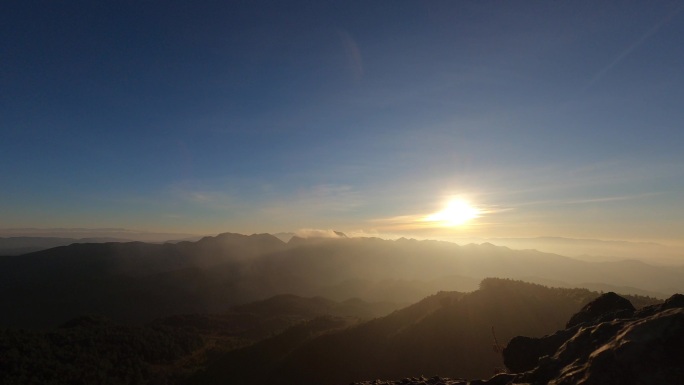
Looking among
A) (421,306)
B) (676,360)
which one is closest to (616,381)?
(676,360)

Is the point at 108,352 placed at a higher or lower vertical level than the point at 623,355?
lower

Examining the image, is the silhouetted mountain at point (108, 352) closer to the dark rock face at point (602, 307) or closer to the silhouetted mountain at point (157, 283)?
the dark rock face at point (602, 307)

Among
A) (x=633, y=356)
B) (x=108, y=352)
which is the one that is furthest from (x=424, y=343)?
(x=108, y=352)

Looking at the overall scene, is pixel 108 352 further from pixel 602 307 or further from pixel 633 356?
pixel 633 356

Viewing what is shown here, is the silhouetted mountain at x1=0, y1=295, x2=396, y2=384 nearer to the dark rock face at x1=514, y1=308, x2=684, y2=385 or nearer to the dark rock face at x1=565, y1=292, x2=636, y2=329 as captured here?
the dark rock face at x1=565, y1=292, x2=636, y2=329

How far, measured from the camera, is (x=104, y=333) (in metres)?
36.8

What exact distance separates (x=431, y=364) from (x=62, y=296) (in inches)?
4990

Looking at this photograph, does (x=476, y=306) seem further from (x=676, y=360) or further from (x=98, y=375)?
(x=98, y=375)

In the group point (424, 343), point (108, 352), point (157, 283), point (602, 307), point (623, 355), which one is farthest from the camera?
point (157, 283)

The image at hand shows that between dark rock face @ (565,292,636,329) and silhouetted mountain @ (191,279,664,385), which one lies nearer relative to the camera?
dark rock face @ (565,292,636,329)

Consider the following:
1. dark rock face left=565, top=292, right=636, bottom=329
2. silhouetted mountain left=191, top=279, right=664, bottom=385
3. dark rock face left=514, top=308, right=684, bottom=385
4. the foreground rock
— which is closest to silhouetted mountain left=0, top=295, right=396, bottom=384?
silhouetted mountain left=191, top=279, right=664, bottom=385

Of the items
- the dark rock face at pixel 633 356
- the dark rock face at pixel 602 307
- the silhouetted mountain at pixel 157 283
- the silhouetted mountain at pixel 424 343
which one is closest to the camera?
the dark rock face at pixel 633 356

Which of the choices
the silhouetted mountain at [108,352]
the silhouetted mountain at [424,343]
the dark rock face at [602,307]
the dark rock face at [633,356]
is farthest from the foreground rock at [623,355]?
the silhouetted mountain at [108,352]

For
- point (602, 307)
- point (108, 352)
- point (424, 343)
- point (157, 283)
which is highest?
point (602, 307)
